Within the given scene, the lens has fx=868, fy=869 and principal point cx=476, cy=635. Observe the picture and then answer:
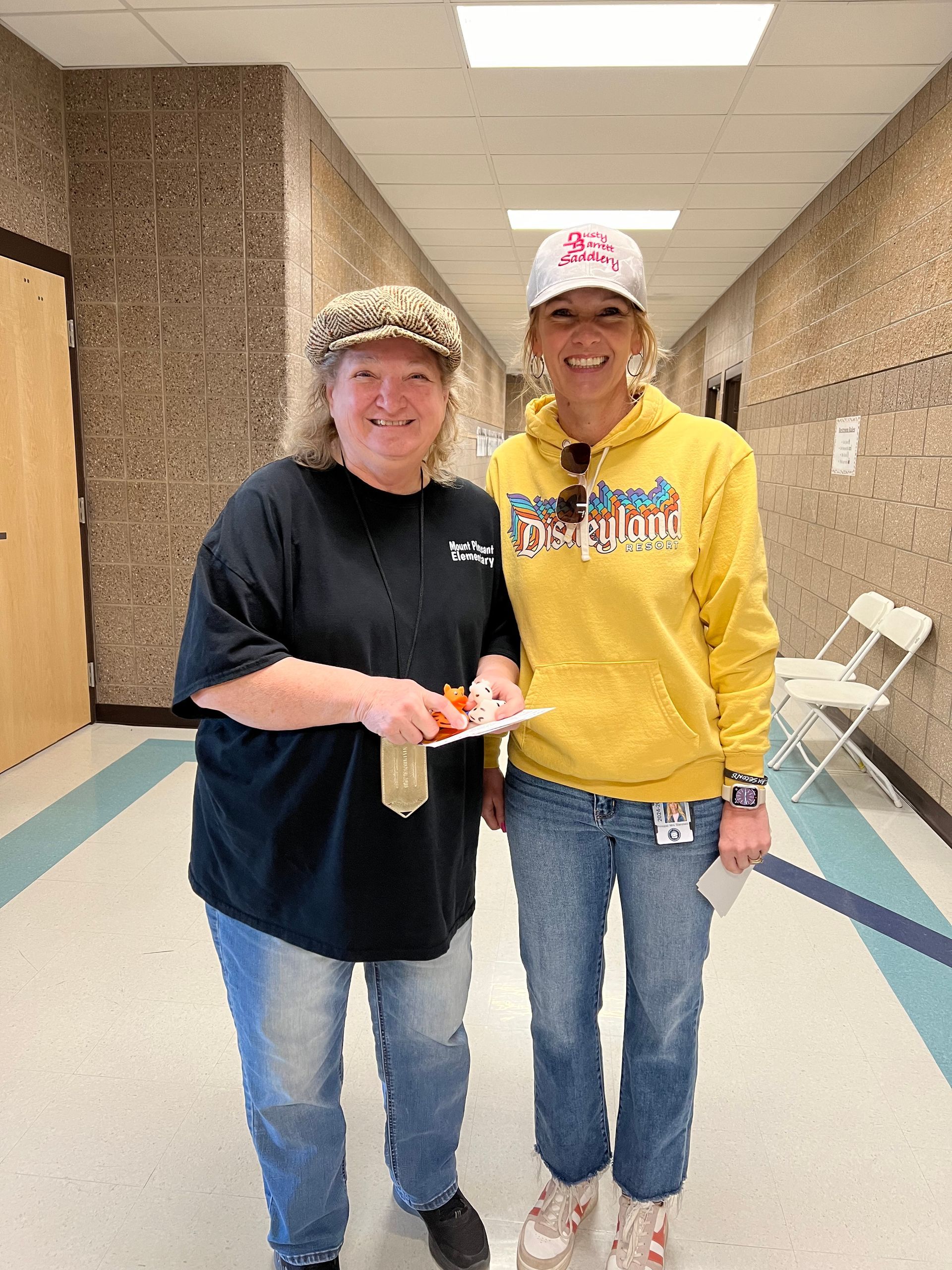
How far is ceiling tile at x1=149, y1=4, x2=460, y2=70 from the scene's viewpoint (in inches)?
130

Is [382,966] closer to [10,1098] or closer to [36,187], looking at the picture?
[10,1098]

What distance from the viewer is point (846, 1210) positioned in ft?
5.29

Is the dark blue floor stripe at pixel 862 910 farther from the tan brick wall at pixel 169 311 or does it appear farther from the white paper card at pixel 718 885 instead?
the tan brick wall at pixel 169 311

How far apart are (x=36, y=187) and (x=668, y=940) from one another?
402cm

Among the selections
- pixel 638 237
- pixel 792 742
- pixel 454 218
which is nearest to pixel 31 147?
pixel 454 218

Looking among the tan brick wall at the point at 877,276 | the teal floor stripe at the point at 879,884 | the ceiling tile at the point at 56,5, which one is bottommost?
the teal floor stripe at the point at 879,884

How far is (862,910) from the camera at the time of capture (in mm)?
2752

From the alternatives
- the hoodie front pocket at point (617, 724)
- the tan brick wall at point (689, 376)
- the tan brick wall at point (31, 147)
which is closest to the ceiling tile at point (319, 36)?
the tan brick wall at point (31, 147)

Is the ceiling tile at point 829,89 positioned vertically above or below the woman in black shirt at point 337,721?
above

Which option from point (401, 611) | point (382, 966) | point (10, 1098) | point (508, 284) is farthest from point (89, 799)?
point (508, 284)

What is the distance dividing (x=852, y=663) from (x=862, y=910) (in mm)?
1764

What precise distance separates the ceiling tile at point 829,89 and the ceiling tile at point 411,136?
138cm

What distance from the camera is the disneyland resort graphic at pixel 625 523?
1.29 metres

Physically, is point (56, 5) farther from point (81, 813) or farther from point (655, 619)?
point (655, 619)
